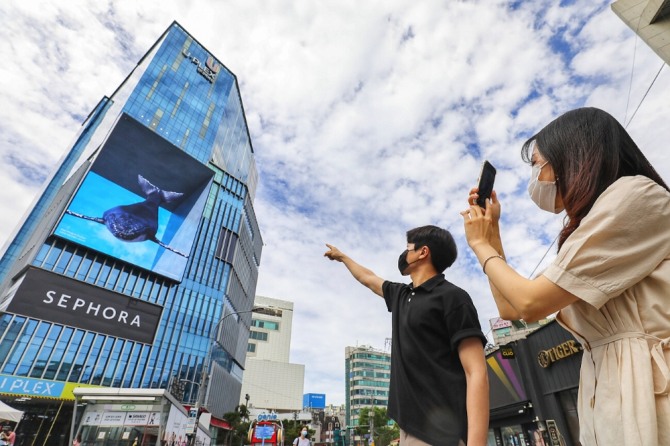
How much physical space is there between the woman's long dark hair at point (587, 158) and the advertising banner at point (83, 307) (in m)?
34.8

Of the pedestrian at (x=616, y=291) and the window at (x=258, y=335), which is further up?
the window at (x=258, y=335)

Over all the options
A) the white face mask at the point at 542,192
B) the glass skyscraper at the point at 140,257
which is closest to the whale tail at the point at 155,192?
the glass skyscraper at the point at 140,257

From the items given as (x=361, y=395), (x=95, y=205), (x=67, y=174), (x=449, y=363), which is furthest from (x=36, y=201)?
(x=361, y=395)

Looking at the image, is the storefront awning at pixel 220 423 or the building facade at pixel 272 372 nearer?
the storefront awning at pixel 220 423

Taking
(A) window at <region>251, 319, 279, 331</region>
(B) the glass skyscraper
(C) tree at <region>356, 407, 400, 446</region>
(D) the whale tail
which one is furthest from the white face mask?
(A) window at <region>251, 319, 279, 331</region>

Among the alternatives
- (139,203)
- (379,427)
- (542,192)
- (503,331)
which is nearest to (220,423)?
(379,427)

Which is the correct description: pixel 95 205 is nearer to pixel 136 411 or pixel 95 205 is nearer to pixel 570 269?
pixel 136 411

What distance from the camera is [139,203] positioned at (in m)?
32.4

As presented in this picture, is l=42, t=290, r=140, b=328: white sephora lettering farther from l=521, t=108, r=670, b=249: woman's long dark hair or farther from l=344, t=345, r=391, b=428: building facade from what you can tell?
l=344, t=345, r=391, b=428: building facade

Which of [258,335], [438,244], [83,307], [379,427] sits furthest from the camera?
[258,335]

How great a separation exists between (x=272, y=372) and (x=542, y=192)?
7897 cm

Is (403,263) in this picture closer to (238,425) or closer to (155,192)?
(155,192)

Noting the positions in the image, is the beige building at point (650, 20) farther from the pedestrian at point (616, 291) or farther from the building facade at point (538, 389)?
the pedestrian at point (616, 291)

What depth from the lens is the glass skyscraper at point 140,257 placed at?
84.1 ft
